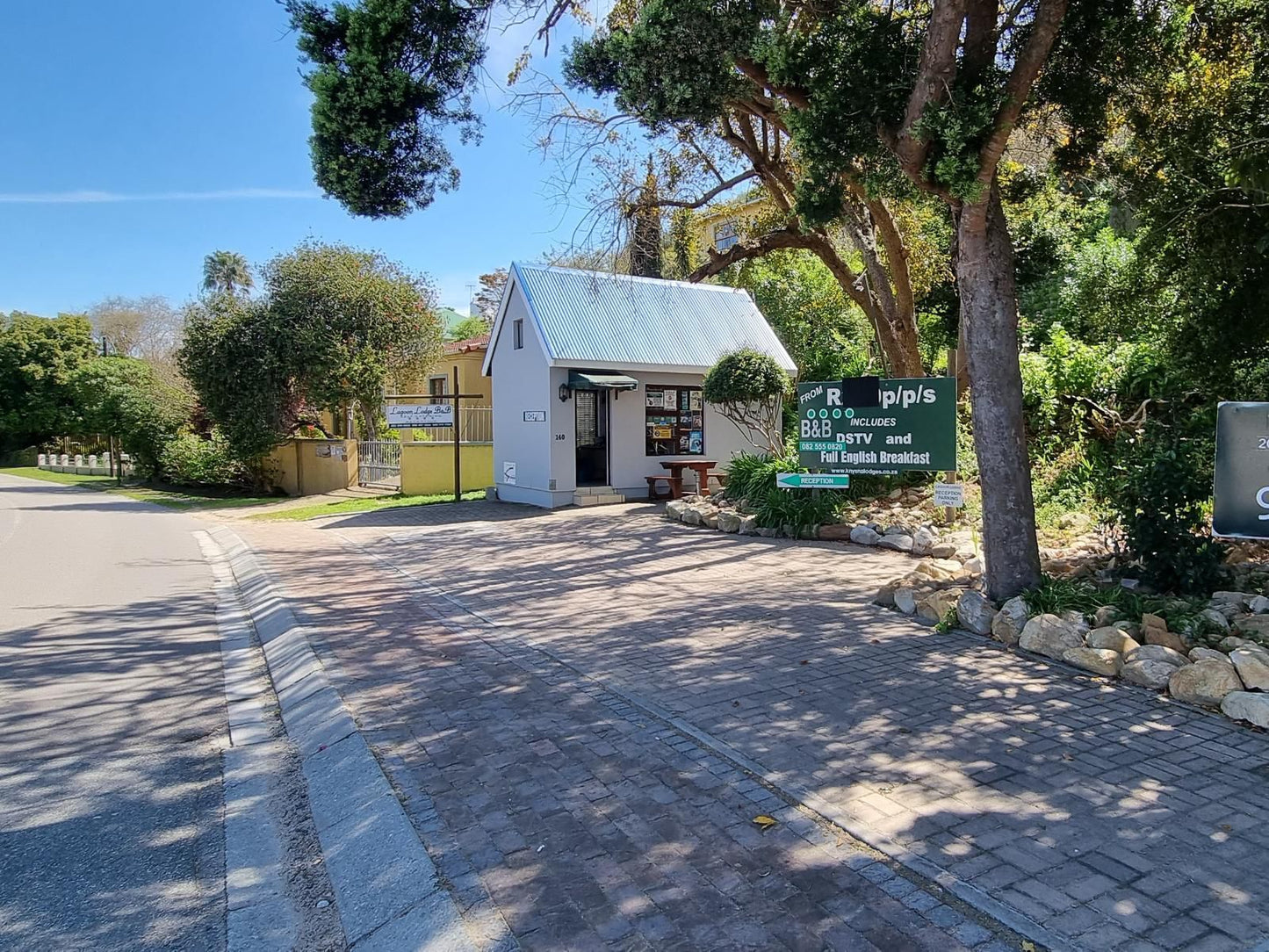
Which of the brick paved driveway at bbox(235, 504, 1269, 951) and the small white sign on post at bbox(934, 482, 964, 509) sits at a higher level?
the small white sign on post at bbox(934, 482, 964, 509)

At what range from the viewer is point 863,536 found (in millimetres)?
10688

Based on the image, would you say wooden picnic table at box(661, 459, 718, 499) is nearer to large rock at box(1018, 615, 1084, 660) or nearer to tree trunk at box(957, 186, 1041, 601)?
tree trunk at box(957, 186, 1041, 601)

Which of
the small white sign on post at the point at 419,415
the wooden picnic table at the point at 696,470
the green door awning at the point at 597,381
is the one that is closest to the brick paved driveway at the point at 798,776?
the wooden picnic table at the point at 696,470

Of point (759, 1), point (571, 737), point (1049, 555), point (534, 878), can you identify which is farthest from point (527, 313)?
point (534, 878)

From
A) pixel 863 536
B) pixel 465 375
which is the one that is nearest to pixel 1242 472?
pixel 863 536

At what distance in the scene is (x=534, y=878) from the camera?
10.6 ft

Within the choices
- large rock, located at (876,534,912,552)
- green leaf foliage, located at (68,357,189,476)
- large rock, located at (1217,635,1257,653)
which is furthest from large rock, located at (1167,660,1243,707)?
green leaf foliage, located at (68,357,189,476)

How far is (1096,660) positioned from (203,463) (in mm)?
29627

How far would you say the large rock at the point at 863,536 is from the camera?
1055cm

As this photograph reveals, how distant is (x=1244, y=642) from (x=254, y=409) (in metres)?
24.7

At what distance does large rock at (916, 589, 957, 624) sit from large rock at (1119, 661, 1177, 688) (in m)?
1.60

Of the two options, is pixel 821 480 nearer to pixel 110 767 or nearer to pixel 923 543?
pixel 923 543

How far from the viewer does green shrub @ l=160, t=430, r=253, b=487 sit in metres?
28.3

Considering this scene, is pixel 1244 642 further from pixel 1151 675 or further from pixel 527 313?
pixel 527 313
